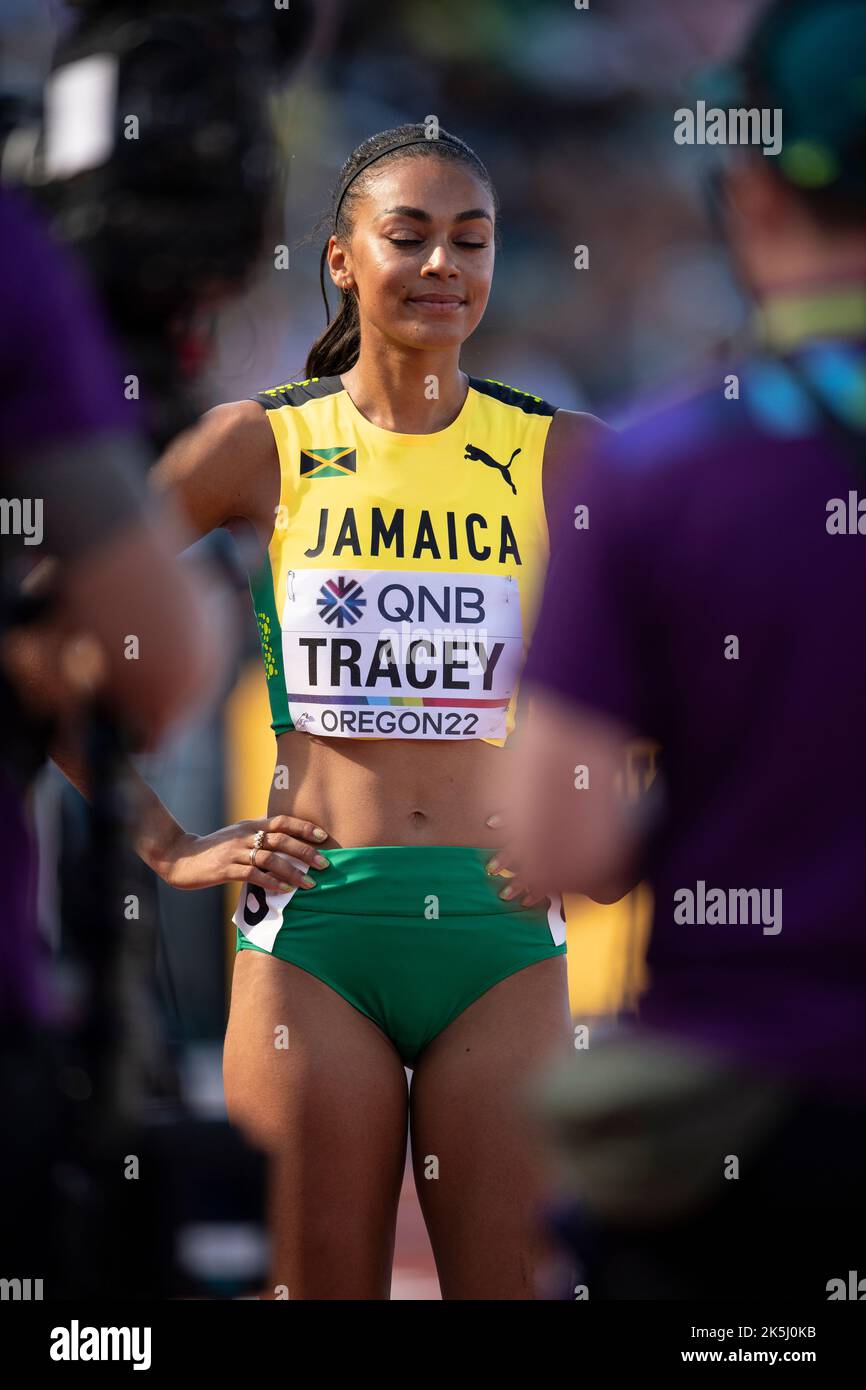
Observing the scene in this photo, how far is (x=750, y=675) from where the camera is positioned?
151cm

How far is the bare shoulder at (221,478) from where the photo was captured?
109 inches

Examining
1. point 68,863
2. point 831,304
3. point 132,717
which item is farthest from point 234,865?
point 831,304

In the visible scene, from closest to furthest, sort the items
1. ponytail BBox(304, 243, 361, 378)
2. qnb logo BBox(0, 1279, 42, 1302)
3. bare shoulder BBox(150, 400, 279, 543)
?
qnb logo BBox(0, 1279, 42, 1302) < bare shoulder BBox(150, 400, 279, 543) < ponytail BBox(304, 243, 361, 378)

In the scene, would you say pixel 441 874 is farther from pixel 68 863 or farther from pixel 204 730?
pixel 204 730

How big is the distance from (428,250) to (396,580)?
1.70ft

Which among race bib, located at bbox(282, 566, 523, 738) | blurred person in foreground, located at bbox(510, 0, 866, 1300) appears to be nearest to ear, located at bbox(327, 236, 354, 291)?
race bib, located at bbox(282, 566, 523, 738)

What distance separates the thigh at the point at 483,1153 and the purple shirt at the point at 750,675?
112 centimetres

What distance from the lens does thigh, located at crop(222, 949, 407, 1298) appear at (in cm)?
260

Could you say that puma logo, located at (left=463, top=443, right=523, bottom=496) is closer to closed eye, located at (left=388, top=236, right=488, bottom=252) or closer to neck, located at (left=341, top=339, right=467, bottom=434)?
neck, located at (left=341, top=339, right=467, bottom=434)

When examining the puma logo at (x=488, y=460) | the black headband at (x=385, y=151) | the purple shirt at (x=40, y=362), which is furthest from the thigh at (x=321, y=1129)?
the purple shirt at (x=40, y=362)

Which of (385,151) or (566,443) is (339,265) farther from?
(566,443)
